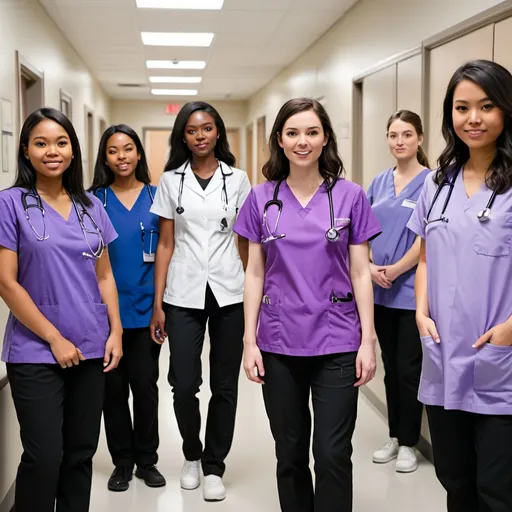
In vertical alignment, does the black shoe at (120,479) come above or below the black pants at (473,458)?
below

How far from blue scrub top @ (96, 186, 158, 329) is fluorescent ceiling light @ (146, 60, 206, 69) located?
518 centimetres

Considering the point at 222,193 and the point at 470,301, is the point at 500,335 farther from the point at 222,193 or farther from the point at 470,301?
the point at 222,193

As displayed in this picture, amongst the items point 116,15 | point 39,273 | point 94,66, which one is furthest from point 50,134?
point 94,66

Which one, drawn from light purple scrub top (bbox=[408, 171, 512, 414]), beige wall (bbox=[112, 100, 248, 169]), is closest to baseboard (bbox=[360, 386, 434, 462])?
light purple scrub top (bbox=[408, 171, 512, 414])

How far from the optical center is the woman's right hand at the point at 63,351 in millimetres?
1889

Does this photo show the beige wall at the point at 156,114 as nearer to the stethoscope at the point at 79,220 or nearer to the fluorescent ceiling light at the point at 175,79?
the fluorescent ceiling light at the point at 175,79

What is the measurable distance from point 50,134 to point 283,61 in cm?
566

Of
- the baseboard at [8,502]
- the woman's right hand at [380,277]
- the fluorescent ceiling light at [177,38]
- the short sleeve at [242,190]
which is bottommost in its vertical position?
the baseboard at [8,502]

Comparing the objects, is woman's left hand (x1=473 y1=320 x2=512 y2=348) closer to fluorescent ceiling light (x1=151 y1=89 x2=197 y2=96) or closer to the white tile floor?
the white tile floor

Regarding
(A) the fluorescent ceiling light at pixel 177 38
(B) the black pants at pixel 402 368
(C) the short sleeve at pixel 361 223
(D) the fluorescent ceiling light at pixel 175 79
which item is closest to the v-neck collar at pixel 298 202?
(C) the short sleeve at pixel 361 223

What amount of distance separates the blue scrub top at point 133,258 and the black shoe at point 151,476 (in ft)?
2.05

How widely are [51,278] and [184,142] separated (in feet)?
3.00

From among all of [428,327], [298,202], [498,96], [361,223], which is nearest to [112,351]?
[298,202]

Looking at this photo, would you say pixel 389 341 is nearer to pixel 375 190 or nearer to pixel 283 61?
pixel 375 190
